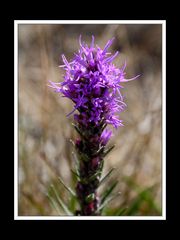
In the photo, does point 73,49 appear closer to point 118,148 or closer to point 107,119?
point 118,148

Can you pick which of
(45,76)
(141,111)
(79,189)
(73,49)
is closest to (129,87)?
(141,111)

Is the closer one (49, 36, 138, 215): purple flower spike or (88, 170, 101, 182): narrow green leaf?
(49, 36, 138, 215): purple flower spike

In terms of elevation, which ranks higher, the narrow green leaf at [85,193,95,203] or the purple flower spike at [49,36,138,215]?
the purple flower spike at [49,36,138,215]

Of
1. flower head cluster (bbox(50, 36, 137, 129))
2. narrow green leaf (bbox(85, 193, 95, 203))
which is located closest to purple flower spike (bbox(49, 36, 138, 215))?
flower head cluster (bbox(50, 36, 137, 129))

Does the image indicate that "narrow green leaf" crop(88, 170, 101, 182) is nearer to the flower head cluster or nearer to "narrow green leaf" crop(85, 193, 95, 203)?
"narrow green leaf" crop(85, 193, 95, 203)

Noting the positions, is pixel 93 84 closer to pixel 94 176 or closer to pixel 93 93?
pixel 93 93

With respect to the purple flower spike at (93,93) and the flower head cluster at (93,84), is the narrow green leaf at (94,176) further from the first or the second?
the flower head cluster at (93,84)

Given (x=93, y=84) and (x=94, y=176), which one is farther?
(x=94, y=176)

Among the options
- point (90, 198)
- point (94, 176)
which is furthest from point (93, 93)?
point (90, 198)

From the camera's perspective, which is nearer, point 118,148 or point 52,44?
point 118,148

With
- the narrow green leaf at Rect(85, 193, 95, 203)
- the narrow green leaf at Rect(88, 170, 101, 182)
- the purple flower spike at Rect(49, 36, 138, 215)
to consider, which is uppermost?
the purple flower spike at Rect(49, 36, 138, 215)

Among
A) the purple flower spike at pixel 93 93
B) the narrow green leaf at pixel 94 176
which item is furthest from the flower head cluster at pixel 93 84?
the narrow green leaf at pixel 94 176
